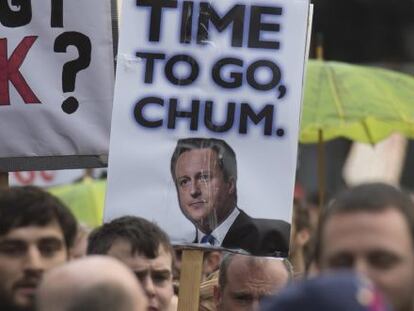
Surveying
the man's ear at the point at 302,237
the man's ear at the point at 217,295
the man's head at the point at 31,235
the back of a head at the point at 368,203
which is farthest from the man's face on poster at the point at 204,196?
the man's ear at the point at 302,237

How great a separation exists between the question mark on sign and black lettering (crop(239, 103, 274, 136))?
29.9 inches

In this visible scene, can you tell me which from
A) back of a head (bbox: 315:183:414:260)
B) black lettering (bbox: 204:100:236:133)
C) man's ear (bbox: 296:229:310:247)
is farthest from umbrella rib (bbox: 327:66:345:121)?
back of a head (bbox: 315:183:414:260)

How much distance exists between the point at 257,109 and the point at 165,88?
0.36m

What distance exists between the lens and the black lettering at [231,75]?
6184 mm

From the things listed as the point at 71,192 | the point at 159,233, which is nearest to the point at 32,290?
the point at 159,233

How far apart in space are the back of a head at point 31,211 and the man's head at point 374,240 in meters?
1.37

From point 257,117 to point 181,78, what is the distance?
0.33m

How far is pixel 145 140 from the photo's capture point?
6125 millimetres

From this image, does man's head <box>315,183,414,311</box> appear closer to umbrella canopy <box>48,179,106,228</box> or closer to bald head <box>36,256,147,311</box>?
bald head <box>36,256,147,311</box>

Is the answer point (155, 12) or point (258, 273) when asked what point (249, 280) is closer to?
point (258, 273)

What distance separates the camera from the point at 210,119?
20.2ft

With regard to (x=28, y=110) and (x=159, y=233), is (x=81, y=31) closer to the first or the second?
(x=28, y=110)

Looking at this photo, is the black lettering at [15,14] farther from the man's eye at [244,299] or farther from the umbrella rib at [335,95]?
the umbrella rib at [335,95]

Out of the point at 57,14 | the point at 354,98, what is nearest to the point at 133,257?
the point at 57,14
